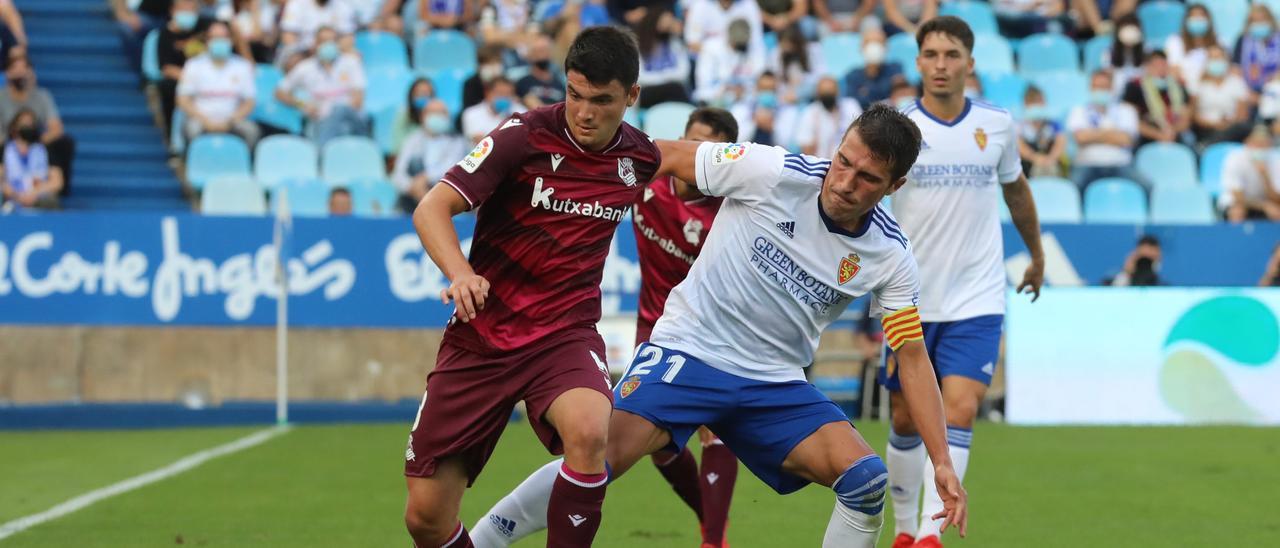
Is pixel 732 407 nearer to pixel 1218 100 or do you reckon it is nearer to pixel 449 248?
pixel 449 248

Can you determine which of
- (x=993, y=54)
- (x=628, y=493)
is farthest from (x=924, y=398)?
(x=993, y=54)

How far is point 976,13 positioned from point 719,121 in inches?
539

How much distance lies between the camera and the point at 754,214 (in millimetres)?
5914

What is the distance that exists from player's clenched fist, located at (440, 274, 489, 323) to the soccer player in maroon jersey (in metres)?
0.56

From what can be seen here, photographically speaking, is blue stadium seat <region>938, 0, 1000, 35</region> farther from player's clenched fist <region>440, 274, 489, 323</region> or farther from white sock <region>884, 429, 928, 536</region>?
player's clenched fist <region>440, 274, 489, 323</region>

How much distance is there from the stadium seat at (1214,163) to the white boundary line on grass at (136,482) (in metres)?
10.3

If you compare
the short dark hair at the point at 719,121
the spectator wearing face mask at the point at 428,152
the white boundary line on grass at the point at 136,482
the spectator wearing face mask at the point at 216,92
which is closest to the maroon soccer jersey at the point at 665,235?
the short dark hair at the point at 719,121

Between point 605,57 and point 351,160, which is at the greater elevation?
point 605,57

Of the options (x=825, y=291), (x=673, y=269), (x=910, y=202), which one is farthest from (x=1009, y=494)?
(x=825, y=291)

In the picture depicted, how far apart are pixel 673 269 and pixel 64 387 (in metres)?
8.58

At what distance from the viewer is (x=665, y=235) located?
24.1ft

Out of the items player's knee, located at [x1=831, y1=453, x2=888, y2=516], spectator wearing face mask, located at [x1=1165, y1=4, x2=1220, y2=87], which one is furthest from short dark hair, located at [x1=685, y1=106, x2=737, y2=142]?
spectator wearing face mask, located at [x1=1165, y1=4, x2=1220, y2=87]

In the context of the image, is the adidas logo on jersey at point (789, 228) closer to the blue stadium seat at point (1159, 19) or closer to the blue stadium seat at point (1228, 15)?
the blue stadium seat at point (1159, 19)

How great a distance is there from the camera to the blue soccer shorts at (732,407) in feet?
19.1
